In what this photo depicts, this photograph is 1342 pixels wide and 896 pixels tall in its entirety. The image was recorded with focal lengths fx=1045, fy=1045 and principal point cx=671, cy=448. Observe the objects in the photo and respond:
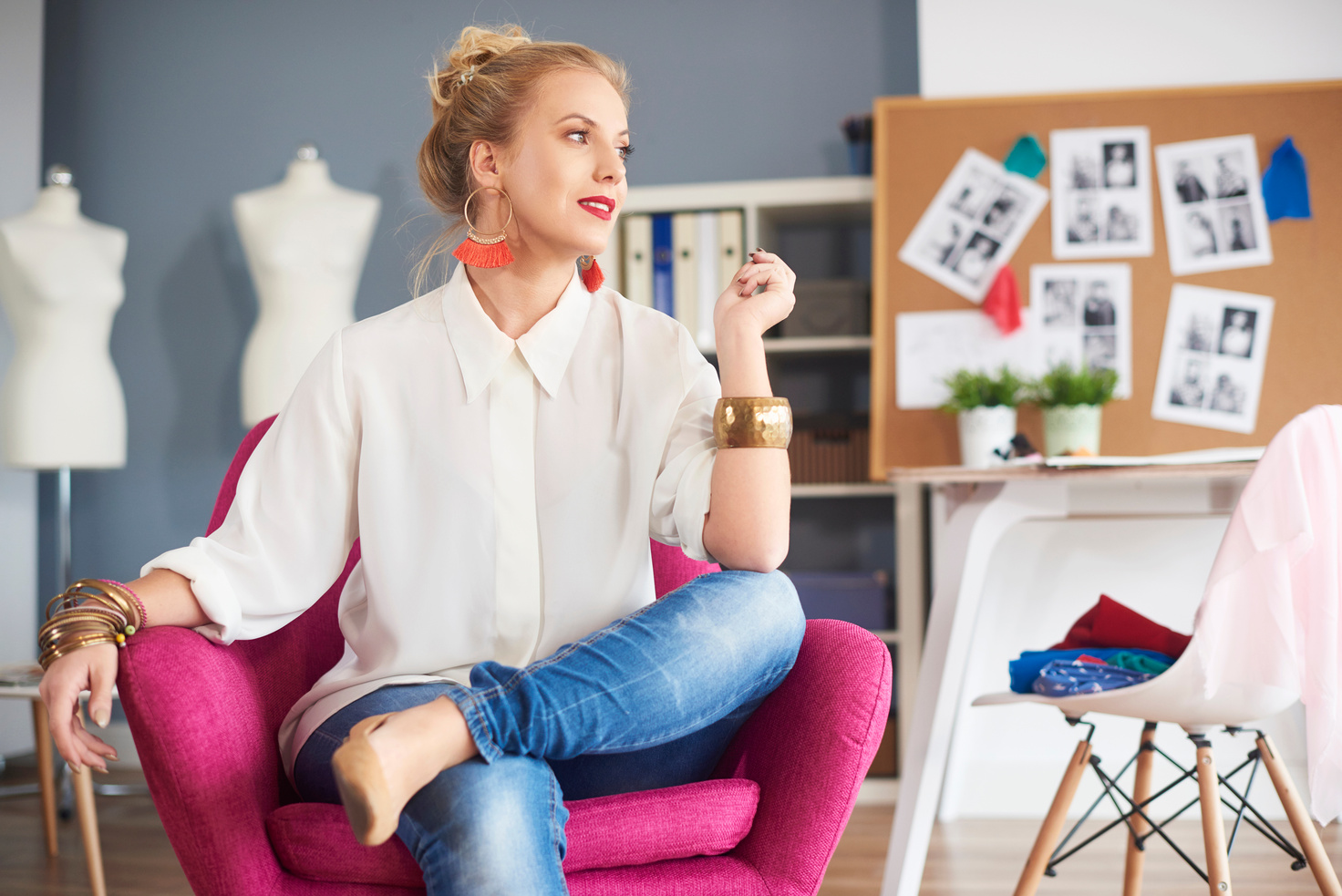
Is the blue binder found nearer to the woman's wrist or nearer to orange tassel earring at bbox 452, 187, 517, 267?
orange tassel earring at bbox 452, 187, 517, 267

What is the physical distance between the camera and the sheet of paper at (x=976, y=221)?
256cm

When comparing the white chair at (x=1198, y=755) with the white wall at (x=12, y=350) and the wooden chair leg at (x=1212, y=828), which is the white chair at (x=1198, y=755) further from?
the white wall at (x=12, y=350)

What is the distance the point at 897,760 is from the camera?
2562mm

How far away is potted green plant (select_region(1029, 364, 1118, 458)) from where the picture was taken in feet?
7.63

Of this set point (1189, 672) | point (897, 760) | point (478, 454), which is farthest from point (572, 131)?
point (897, 760)

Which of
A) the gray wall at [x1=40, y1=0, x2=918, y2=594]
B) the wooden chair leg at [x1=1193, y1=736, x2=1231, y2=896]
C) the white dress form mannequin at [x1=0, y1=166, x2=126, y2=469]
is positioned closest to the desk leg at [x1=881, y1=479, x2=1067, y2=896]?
the wooden chair leg at [x1=1193, y1=736, x2=1231, y2=896]

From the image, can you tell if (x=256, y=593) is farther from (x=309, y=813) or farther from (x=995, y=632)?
(x=995, y=632)

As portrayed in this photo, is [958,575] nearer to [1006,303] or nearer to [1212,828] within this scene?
[1212,828]

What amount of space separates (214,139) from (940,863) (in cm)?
290

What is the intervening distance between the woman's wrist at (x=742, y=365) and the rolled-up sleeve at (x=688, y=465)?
0.03 m

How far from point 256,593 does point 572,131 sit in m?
0.63

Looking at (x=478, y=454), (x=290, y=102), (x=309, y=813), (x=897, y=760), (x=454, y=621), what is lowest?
(x=897, y=760)

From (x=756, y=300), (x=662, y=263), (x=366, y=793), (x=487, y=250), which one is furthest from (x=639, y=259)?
(x=366, y=793)

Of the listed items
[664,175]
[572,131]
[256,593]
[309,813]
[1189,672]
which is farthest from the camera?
[664,175]
